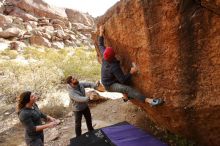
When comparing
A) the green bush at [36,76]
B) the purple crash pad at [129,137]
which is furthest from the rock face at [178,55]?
the green bush at [36,76]

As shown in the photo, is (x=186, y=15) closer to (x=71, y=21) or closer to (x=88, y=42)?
(x=88, y=42)

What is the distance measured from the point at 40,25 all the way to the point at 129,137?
103 ft

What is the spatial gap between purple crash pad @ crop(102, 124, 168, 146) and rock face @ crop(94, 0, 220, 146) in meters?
0.81

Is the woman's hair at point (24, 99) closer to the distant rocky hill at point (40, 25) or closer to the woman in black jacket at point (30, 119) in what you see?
the woman in black jacket at point (30, 119)

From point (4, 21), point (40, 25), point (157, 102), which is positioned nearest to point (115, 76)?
point (157, 102)

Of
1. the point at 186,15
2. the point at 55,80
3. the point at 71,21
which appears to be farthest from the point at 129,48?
the point at 71,21

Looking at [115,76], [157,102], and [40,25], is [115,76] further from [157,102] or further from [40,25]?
[40,25]

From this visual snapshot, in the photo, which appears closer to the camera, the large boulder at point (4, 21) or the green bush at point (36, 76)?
the green bush at point (36, 76)

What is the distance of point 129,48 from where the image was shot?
20.7 feet

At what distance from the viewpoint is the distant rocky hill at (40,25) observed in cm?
3028

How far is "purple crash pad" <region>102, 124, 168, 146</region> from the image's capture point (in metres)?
6.99

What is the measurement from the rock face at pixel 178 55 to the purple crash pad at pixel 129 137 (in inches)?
31.9

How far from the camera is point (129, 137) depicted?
24.4 feet

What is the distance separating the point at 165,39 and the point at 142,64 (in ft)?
2.87
